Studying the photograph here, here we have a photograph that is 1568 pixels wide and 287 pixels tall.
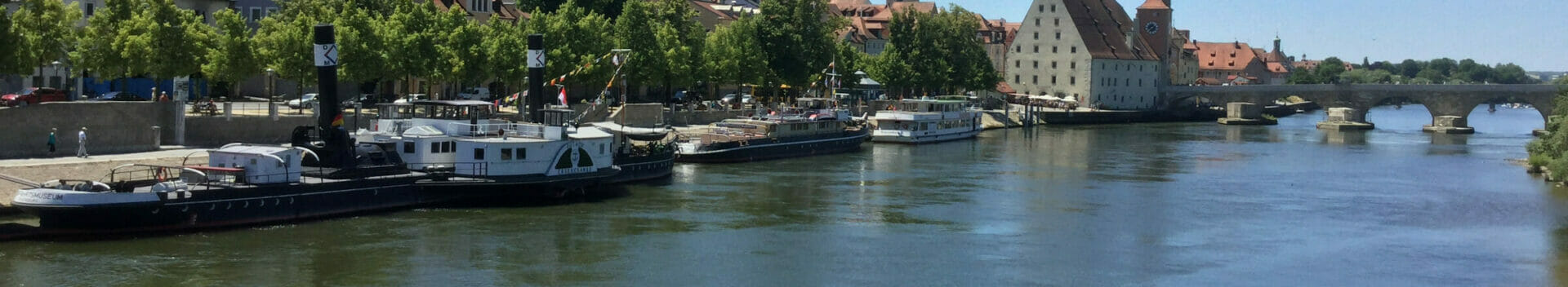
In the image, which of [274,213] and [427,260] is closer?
[427,260]

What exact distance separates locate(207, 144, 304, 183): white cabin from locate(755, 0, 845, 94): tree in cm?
6248

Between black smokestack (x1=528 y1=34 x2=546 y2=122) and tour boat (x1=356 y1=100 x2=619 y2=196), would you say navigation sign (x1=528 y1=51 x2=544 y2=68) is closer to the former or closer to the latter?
black smokestack (x1=528 y1=34 x2=546 y2=122)

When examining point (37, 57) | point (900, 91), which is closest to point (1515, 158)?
point (900, 91)

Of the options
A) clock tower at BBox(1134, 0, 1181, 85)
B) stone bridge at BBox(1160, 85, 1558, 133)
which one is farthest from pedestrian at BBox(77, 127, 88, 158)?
clock tower at BBox(1134, 0, 1181, 85)

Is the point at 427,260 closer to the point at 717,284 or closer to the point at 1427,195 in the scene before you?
the point at 717,284

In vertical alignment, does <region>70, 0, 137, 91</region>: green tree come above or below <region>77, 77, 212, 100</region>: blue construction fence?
above

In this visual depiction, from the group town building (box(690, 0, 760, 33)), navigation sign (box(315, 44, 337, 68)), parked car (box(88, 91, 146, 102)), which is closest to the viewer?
navigation sign (box(315, 44, 337, 68))

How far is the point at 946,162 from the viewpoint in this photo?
257 feet

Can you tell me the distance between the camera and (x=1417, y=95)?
145000 millimetres

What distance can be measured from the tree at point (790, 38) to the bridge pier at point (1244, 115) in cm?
5146

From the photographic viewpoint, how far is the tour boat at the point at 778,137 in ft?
236

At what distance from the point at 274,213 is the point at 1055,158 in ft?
158

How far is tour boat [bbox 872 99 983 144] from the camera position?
9575 cm

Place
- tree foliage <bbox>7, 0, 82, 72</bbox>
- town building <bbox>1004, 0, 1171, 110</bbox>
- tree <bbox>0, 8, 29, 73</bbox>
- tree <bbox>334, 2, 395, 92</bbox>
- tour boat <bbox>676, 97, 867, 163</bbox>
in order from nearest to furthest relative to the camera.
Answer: tree <bbox>0, 8, 29, 73</bbox>, tree foliage <bbox>7, 0, 82, 72</bbox>, tree <bbox>334, 2, 395, 92</bbox>, tour boat <bbox>676, 97, 867, 163</bbox>, town building <bbox>1004, 0, 1171, 110</bbox>
